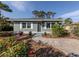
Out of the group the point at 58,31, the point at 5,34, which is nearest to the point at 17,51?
the point at 5,34

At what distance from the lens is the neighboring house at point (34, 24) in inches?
354

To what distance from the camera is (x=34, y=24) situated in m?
9.34

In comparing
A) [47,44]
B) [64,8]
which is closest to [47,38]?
[47,44]

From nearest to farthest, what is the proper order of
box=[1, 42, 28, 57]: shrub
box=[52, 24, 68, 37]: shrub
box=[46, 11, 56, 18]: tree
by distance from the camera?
box=[1, 42, 28, 57]: shrub, box=[46, 11, 56, 18]: tree, box=[52, 24, 68, 37]: shrub

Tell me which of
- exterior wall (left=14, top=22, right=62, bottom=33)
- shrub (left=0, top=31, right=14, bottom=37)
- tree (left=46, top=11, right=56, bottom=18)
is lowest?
shrub (left=0, top=31, right=14, bottom=37)

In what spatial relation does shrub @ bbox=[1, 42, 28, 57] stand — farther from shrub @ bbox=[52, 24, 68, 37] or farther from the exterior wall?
shrub @ bbox=[52, 24, 68, 37]

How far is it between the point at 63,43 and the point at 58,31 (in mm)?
548

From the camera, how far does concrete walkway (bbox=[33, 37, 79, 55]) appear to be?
8.82 metres

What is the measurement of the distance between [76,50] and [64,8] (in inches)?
71.2

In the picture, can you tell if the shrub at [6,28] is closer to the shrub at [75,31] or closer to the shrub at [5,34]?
the shrub at [5,34]

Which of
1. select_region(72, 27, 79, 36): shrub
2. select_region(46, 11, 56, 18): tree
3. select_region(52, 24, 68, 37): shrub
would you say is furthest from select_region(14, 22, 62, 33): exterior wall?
select_region(72, 27, 79, 36): shrub

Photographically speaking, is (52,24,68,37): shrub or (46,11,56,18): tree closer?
(46,11,56,18): tree

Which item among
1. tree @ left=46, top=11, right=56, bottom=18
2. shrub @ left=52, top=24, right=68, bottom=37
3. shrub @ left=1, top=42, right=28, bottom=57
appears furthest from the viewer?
shrub @ left=52, top=24, right=68, bottom=37

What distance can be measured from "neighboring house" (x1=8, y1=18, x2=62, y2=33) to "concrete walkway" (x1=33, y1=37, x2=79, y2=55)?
1.32 feet
